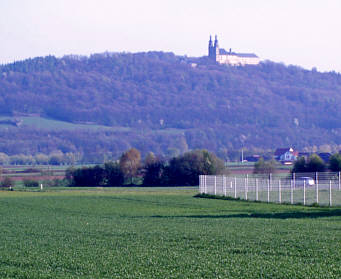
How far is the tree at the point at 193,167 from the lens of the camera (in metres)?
79.8

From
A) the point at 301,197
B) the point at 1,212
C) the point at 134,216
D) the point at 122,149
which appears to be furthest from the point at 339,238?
the point at 122,149

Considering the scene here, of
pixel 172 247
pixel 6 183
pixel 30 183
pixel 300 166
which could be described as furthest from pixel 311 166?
pixel 172 247

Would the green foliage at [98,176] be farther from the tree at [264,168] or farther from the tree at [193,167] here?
the tree at [264,168]

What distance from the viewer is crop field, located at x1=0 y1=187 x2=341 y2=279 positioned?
1438cm

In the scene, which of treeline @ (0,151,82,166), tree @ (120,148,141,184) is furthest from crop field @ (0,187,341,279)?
treeline @ (0,151,82,166)

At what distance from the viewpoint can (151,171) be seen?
83.3 meters

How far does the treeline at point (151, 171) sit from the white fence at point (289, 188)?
98.1 feet

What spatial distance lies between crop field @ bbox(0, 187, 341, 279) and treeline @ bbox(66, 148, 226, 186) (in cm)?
5121

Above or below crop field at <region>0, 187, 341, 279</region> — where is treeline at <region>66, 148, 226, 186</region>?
above

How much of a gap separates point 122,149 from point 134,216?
514 feet

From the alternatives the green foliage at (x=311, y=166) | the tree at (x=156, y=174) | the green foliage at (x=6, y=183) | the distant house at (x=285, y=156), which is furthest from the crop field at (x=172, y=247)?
the distant house at (x=285, y=156)

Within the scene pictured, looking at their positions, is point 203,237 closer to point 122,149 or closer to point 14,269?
point 14,269

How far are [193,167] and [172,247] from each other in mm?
62255

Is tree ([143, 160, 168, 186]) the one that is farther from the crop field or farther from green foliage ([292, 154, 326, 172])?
the crop field
